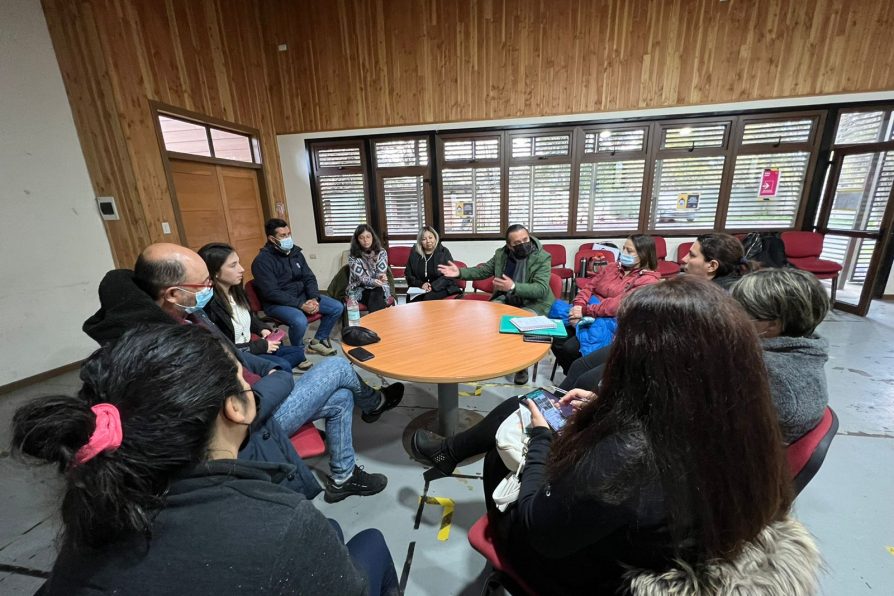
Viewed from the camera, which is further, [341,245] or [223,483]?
A: [341,245]

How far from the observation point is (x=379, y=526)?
1521mm

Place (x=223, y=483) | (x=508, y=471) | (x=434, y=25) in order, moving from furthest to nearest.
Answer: (x=434, y=25), (x=508, y=471), (x=223, y=483)

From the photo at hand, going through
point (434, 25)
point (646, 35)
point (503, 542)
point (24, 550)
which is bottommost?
point (24, 550)

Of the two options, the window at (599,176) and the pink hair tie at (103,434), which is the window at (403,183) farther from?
the pink hair tie at (103,434)

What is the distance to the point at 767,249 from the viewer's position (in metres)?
4.32

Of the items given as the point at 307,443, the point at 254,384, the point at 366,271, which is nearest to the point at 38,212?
the point at 366,271

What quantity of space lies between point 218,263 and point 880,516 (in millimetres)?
3543

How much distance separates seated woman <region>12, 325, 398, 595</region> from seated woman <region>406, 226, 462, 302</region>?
2.91 meters

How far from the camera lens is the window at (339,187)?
520cm

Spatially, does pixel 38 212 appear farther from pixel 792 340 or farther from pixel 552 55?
pixel 552 55

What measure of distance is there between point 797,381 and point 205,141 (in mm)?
5512

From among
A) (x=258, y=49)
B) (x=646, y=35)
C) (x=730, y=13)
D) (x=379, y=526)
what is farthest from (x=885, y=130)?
(x=258, y=49)

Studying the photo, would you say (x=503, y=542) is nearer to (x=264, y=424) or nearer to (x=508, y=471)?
(x=508, y=471)

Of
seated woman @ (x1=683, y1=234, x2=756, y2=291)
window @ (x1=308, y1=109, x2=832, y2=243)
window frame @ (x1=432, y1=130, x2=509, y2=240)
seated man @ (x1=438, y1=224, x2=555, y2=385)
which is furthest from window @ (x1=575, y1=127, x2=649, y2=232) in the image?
seated woman @ (x1=683, y1=234, x2=756, y2=291)
